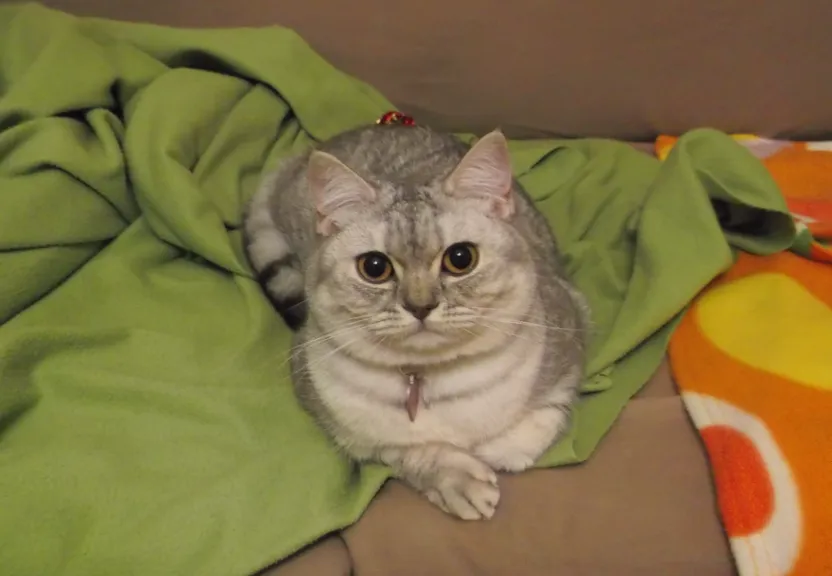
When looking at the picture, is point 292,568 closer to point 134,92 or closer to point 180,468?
point 180,468

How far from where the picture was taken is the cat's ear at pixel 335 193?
1.09 m

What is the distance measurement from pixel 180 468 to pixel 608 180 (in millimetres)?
1036

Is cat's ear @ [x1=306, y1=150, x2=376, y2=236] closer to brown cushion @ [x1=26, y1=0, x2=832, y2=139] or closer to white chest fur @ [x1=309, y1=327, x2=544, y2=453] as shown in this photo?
white chest fur @ [x1=309, y1=327, x2=544, y2=453]

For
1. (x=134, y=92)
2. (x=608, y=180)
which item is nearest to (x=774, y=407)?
(x=608, y=180)

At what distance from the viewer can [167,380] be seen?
1264mm

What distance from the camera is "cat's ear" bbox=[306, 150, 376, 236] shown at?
1.09m

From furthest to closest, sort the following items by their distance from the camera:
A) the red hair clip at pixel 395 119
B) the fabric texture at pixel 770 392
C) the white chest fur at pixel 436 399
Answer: the red hair clip at pixel 395 119 → the white chest fur at pixel 436 399 → the fabric texture at pixel 770 392

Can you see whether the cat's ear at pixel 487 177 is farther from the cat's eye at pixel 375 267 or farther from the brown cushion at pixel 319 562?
the brown cushion at pixel 319 562

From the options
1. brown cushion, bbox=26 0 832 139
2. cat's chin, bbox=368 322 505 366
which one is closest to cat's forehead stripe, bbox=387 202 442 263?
cat's chin, bbox=368 322 505 366

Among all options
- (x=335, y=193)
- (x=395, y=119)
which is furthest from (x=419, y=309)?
(x=395, y=119)

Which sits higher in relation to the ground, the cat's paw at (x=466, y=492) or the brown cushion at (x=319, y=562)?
the cat's paw at (x=466, y=492)

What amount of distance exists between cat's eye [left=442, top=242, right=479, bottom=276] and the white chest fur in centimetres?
15

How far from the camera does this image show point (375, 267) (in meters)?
1.10

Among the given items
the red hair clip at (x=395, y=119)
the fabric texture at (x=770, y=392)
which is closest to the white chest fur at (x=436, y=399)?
the fabric texture at (x=770, y=392)
